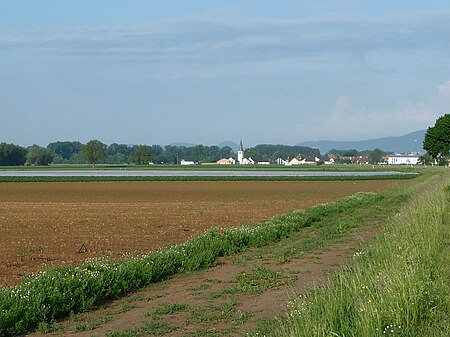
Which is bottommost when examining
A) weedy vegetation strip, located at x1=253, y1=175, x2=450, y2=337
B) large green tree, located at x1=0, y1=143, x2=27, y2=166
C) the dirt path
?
the dirt path

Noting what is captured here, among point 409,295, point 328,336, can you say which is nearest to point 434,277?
→ point 409,295

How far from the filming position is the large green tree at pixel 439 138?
447 feet

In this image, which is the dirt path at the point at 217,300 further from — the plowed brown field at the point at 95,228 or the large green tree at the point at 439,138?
the large green tree at the point at 439,138

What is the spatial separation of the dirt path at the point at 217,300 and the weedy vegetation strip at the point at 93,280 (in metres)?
0.32

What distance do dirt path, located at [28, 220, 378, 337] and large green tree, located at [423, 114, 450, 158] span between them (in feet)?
409

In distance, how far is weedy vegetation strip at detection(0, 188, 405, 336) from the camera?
1085cm

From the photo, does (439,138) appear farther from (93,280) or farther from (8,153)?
(93,280)

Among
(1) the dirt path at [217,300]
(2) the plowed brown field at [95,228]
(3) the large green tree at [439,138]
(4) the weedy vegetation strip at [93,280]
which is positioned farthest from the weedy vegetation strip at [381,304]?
(3) the large green tree at [439,138]

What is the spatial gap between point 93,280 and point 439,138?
133 metres

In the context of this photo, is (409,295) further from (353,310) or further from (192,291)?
(192,291)

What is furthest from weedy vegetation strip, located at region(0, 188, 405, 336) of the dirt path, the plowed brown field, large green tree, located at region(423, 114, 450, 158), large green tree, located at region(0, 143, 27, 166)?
large green tree, located at region(0, 143, 27, 166)

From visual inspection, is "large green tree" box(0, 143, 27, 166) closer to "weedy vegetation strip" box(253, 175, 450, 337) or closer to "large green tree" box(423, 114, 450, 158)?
"large green tree" box(423, 114, 450, 158)

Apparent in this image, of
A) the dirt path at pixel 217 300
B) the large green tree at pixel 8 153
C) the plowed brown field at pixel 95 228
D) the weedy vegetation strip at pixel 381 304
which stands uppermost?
the large green tree at pixel 8 153

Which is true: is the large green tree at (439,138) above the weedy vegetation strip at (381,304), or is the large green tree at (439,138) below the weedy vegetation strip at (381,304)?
above
